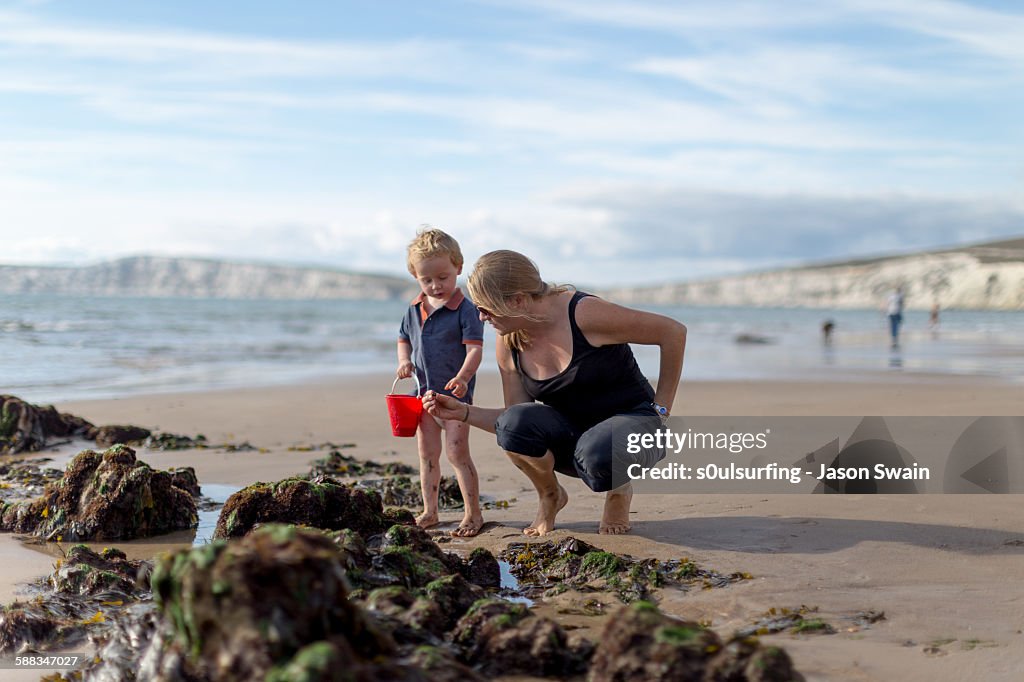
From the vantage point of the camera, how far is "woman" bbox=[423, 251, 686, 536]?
440 centimetres

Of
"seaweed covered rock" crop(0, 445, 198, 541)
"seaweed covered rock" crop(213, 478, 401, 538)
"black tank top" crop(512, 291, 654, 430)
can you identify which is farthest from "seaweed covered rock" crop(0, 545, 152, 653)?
"black tank top" crop(512, 291, 654, 430)

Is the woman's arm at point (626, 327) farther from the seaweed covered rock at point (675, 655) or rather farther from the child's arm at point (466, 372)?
the seaweed covered rock at point (675, 655)

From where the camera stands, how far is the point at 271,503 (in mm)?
4352

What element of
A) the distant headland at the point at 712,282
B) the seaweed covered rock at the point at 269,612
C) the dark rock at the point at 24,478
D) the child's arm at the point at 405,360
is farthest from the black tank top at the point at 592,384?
the distant headland at the point at 712,282

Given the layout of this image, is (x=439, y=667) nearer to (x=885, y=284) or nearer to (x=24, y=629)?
(x=24, y=629)

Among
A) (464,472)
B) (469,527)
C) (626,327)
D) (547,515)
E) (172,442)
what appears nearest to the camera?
(626,327)

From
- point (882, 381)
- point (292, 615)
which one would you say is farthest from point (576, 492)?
point (882, 381)

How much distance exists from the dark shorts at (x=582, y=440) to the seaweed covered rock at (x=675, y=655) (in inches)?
71.4

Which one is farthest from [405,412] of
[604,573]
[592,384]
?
[604,573]

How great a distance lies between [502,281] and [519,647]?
2.03 m

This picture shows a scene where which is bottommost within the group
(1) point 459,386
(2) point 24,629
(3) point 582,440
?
(2) point 24,629

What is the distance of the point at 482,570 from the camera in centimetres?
379

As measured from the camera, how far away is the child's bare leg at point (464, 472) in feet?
15.9

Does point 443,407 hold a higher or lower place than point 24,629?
higher
